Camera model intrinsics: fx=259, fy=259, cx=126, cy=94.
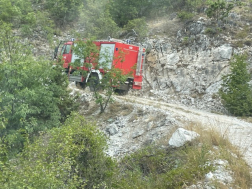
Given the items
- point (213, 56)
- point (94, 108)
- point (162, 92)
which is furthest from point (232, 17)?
point (94, 108)

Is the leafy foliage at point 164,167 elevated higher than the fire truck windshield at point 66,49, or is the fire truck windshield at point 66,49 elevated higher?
the fire truck windshield at point 66,49

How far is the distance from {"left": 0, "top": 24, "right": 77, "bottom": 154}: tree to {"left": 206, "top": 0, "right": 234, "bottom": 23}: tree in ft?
44.9

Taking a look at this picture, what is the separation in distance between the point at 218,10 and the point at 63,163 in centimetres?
1951

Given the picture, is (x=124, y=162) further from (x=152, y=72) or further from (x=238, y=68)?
(x=152, y=72)

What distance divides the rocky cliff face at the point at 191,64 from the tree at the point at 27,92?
851cm

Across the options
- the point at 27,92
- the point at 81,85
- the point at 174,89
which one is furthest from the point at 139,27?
the point at 27,92

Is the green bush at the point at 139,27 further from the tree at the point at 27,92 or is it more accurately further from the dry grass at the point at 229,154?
the dry grass at the point at 229,154

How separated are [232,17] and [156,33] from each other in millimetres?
6503

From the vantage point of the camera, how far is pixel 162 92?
19234mm

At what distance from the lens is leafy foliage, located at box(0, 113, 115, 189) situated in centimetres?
476

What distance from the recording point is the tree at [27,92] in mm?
9445

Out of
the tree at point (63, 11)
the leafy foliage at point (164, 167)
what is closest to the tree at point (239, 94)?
the leafy foliage at point (164, 167)

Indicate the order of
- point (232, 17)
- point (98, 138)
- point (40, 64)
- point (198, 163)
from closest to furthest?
point (198, 163), point (98, 138), point (40, 64), point (232, 17)

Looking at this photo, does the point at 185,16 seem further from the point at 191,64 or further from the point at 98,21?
the point at 98,21
